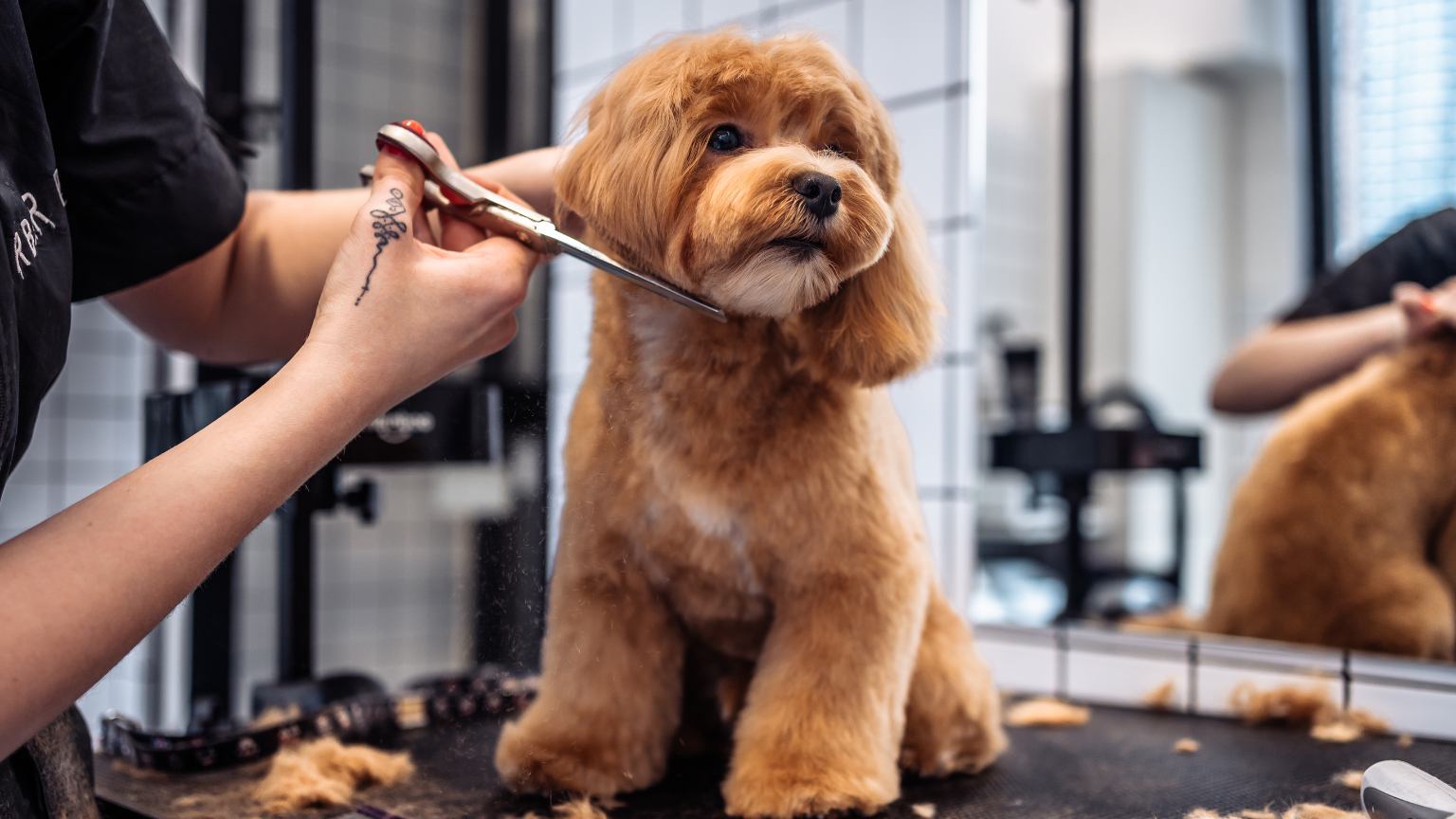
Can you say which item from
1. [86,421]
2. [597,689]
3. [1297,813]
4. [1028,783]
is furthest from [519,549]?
[86,421]

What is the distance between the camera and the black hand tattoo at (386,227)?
64 centimetres

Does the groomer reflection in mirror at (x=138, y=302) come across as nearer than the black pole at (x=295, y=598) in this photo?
Yes

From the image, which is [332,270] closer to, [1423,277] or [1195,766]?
[1195,766]

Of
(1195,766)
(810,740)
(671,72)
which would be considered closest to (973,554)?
(1195,766)

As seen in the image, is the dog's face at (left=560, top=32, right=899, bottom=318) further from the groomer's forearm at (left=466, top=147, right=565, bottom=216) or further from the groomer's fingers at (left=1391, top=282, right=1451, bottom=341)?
the groomer's fingers at (left=1391, top=282, right=1451, bottom=341)

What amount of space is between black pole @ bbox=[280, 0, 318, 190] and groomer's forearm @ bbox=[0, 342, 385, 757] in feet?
2.96

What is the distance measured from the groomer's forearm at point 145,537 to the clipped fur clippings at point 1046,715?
817 millimetres

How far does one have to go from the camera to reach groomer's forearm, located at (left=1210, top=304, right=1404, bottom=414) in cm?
128

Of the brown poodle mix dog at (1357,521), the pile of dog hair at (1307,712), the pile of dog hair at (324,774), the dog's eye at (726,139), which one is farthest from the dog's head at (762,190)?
the brown poodle mix dog at (1357,521)

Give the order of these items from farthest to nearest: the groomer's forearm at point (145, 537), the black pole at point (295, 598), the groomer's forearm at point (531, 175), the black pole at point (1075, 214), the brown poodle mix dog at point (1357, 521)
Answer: the black pole at point (1075, 214)
the black pole at point (295, 598)
the brown poodle mix dog at point (1357, 521)
the groomer's forearm at point (531, 175)
the groomer's forearm at point (145, 537)

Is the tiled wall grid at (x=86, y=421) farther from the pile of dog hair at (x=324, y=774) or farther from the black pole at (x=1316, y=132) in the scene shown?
the black pole at (x=1316, y=132)

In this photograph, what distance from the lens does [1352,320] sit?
133 cm

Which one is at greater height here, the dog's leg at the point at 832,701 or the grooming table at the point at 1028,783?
the dog's leg at the point at 832,701

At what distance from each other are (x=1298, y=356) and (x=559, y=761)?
112cm
